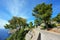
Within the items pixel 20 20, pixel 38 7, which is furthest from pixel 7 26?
pixel 38 7

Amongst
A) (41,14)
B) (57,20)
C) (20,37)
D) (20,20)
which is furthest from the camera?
(20,20)

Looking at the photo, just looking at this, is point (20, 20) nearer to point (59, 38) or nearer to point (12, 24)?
point (12, 24)

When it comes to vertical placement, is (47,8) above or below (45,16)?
above

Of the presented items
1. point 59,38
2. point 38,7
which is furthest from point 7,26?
point 59,38

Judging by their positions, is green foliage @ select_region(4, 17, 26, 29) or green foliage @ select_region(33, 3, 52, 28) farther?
green foliage @ select_region(4, 17, 26, 29)

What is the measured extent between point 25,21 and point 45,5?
3640cm

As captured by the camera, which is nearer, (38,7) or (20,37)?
(38,7)

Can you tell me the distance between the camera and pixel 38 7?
2981 cm

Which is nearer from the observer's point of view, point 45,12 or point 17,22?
point 45,12

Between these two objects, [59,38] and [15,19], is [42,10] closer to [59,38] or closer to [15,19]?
[59,38]

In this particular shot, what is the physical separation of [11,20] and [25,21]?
1066 cm

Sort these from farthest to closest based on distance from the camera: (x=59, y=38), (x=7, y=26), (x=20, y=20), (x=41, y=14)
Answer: (x=7, y=26) → (x=20, y=20) → (x=41, y=14) → (x=59, y=38)

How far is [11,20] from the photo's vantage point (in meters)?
67.5

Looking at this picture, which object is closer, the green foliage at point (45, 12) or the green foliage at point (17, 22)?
the green foliage at point (45, 12)
